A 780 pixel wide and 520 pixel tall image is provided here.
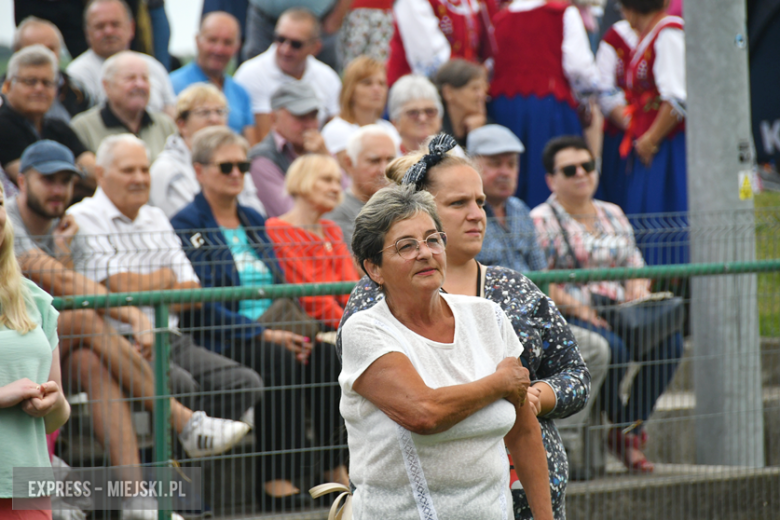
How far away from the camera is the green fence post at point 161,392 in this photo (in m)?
4.18

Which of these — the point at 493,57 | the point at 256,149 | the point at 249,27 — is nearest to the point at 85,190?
the point at 256,149

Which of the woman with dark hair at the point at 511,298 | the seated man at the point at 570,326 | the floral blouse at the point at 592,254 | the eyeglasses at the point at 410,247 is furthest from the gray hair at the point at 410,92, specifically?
the eyeglasses at the point at 410,247

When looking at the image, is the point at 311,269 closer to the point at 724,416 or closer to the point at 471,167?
the point at 471,167

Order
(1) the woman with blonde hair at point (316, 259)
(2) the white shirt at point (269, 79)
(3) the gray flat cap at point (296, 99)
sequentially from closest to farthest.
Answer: (1) the woman with blonde hair at point (316, 259) → (3) the gray flat cap at point (296, 99) → (2) the white shirt at point (269, 79)

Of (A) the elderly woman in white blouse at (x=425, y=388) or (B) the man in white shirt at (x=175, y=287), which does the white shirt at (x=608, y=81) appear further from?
(A) the elderly woman in white blouse at (x=425, y=388)

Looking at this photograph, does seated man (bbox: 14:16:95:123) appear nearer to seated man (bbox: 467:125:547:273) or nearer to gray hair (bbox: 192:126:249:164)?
gray hair (bbox: 192:126:249:164)

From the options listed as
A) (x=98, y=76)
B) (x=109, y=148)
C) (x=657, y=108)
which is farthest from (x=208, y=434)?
(x=657, y=108)

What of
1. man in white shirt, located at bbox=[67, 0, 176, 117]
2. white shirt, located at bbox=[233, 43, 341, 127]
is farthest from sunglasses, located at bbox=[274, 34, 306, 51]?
man in white shirt, located at bbox=[67, 0, 176, 117]

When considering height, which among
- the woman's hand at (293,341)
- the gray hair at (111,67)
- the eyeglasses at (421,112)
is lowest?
the woman's hand at (293,341)

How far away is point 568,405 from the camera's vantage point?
293 centimetres

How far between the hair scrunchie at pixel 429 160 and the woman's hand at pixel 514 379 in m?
0.70

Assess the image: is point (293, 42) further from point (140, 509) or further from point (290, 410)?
point (140, 509)

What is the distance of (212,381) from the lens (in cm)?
436

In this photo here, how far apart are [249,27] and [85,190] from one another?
3338 mm
